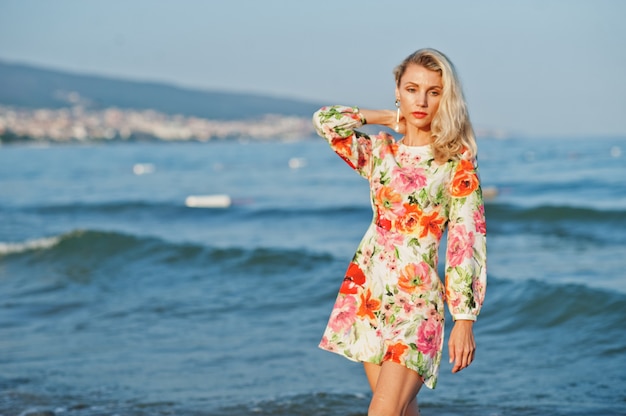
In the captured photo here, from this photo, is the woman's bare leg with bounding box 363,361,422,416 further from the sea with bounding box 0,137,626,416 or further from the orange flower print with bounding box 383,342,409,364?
the sea with bounding box 0,137,626,416

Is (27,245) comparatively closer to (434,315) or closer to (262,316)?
(262,316)

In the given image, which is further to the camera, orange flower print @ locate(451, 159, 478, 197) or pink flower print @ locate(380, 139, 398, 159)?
pink flower print @ locate(380, 139, 398, 159)

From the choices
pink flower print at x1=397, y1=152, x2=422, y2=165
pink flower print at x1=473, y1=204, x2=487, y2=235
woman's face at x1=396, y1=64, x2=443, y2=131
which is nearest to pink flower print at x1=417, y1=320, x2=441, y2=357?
pink flower print at x1=473, y1=204, x2=487, y2=235

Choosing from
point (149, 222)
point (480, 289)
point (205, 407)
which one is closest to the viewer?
point (480, 289)

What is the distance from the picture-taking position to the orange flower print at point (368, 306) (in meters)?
3.65

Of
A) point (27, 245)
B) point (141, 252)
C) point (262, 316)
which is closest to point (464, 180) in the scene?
point (262, 316)

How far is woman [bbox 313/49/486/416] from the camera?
3.46 meters

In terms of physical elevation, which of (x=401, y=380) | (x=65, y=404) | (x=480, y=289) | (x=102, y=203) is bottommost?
(x=102, y=203)

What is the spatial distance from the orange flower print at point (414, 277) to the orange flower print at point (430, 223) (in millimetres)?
130

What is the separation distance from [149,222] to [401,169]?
19.2m

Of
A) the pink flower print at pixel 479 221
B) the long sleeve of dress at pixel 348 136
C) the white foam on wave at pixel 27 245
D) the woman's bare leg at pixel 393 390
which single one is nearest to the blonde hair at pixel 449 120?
the pink flower print at pixel 479 221

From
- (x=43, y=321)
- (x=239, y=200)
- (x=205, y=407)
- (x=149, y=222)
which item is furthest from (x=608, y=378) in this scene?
(x=239, y=200)

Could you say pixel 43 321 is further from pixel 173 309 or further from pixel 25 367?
pixel 25 367

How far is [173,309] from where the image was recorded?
10.4 metres
